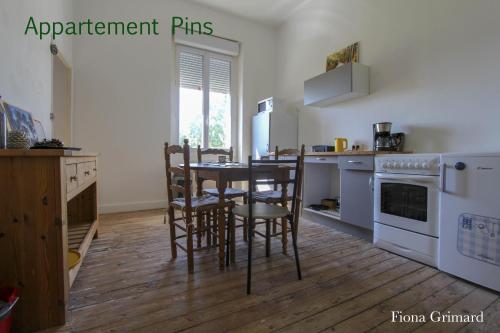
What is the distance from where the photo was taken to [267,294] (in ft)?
5.08

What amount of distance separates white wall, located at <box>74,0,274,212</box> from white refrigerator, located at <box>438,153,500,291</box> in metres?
3.61

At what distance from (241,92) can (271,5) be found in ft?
4.90

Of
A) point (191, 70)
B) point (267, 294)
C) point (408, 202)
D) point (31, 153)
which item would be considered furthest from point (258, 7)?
point (267, 294)

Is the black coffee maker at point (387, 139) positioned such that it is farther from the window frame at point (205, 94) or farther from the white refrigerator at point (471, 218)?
the window frame at point (205, 94)

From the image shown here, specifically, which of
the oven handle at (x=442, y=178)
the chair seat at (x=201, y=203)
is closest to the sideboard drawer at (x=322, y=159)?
the oven handle at (x=442, y=178)

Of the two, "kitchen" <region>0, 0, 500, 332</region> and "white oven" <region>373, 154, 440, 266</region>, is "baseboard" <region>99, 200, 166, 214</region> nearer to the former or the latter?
"kitchen" <region>0, 0, 500, 332</region>

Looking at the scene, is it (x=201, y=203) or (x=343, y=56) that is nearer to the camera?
(x=201, y=203)

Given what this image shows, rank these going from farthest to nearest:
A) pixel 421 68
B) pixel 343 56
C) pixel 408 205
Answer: pixel 343 56 → pixel 421 68 → pixel 408 205

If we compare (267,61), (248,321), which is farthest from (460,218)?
(267,61)

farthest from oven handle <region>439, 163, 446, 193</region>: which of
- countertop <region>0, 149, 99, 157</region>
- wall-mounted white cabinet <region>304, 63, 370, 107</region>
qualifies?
countertop <region>0, 149, 99, 157</region>

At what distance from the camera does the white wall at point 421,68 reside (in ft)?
7.08

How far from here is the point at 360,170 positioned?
102 inches

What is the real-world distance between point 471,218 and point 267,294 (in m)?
1.43

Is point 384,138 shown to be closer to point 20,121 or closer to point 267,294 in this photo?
point 267,294
